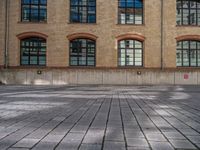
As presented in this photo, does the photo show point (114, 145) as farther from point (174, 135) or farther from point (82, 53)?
point (82, 53)

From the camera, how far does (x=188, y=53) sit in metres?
27.1

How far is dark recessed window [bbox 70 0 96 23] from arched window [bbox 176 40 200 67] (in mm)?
8258

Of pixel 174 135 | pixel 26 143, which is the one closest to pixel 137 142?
pixel 174 135


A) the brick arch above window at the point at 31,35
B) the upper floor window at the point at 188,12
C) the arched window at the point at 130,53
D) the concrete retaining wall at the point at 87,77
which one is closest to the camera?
the concrete retaining wall at the point at 87,77

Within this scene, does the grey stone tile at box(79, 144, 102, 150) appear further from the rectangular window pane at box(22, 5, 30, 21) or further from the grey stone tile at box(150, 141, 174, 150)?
the rectangular window pane at box(22, 5, 30, 21)

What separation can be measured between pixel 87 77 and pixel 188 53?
→ 9.44 m

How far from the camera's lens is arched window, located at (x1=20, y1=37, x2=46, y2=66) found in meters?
26.6

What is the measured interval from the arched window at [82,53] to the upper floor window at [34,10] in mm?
3652

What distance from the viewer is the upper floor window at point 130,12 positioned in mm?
27031

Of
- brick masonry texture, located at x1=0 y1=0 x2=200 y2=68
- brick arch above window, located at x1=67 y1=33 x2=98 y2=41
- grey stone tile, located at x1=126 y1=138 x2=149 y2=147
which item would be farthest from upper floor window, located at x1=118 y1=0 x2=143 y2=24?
grey stone tile, located at x1=126 y1=138 x2=149 y2=147

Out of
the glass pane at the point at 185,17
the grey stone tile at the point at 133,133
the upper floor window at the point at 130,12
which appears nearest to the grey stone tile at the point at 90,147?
the grey stone tile at the point at 133,133

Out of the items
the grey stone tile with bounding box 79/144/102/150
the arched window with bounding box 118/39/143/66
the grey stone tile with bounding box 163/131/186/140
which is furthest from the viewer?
the arched window with bounding box 118/39/143/66

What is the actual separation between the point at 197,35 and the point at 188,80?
4.21 metres

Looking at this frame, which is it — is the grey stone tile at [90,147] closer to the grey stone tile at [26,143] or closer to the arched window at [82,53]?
the grey stone tile at [26,143]
